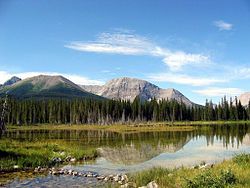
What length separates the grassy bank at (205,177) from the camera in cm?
2117

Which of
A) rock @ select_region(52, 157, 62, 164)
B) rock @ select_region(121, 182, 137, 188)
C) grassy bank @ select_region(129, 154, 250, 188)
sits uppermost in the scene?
grassy bank @ select_region(129, 154, 250, 188)

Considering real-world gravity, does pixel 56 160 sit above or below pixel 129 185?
above

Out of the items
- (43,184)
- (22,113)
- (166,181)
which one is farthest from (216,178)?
(22,113)

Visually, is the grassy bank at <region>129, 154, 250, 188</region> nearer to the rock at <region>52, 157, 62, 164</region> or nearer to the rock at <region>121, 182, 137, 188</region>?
the rock at <region>121, 182, 137, 188</region>

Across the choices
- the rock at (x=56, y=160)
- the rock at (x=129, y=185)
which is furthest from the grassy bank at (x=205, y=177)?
the rock at (x=56, y=160)

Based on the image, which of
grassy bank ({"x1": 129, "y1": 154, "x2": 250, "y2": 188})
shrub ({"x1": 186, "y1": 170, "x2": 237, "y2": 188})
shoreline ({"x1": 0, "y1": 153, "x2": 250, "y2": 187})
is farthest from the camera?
shoreline ({"x1": 0, "y1": 153, "x2": 250, "y2": 187})

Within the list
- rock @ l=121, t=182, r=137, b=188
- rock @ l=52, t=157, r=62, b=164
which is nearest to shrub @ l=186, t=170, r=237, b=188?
rock @ l=121, t=182, r=137, b=188

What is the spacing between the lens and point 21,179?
3136 centimetres

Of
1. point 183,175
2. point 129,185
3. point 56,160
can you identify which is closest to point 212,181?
point 183,175

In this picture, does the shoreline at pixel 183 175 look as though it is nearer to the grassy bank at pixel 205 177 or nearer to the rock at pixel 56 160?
the grassy bank at pixel 205 177

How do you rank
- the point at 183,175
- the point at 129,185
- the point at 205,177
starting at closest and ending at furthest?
the point at 205,177, the point at 183,175, the point at 129,185

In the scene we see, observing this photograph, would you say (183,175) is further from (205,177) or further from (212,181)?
(212,181)

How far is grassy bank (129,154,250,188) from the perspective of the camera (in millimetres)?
21172

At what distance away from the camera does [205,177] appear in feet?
71.1
